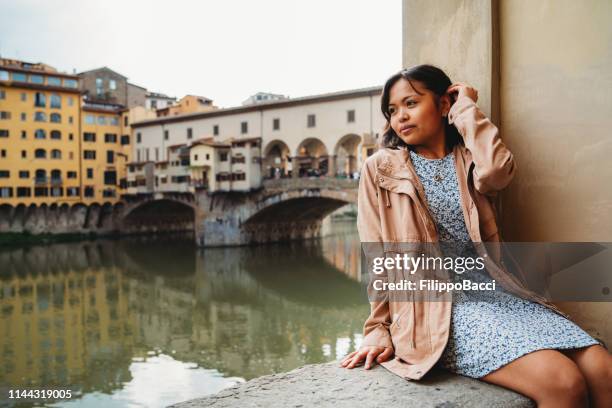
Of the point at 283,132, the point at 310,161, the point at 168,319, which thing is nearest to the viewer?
the point at 168,319

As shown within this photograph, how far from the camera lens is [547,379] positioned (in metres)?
1.21

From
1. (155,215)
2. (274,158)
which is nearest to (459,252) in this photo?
(274,158)

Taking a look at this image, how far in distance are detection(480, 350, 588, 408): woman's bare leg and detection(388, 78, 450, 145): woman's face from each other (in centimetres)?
70

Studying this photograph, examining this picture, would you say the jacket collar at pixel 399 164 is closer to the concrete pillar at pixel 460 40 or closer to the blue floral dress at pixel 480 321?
the blue floral dress at pixel 480 321

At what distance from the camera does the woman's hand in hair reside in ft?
5.26

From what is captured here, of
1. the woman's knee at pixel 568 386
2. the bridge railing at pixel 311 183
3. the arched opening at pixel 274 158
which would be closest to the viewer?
the woman's knee at pixel 568 386

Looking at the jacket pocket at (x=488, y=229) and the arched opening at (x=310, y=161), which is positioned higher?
the arched opening at (x=310, y=161)

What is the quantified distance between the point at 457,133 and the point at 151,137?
88.7ft

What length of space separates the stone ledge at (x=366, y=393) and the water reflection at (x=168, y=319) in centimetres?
528

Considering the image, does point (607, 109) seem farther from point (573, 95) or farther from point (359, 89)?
point (359, 89)

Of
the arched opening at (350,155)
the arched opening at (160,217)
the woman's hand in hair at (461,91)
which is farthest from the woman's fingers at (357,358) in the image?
the arched opening at (160,217)

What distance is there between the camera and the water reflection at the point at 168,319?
7.39m

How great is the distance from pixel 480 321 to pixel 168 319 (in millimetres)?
10091

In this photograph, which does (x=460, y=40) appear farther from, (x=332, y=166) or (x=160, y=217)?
(x=160, y=217)
